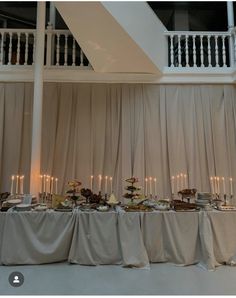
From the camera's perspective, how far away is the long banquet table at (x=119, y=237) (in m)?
2.86

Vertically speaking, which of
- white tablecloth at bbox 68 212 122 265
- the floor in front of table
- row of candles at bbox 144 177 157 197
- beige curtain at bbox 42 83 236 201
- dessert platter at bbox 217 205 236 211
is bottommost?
the floor in front of table

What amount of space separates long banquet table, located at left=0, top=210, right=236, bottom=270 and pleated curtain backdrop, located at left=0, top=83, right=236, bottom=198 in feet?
6.45

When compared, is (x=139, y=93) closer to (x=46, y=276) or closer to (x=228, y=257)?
(x=228, y=257)

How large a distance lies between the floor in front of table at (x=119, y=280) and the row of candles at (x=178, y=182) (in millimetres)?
2142

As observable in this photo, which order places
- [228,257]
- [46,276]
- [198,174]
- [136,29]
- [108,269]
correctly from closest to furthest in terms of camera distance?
[46,276] < [108,269] < [228,257] < [136,29] < [198,174]

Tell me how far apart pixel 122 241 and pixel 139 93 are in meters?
3.17

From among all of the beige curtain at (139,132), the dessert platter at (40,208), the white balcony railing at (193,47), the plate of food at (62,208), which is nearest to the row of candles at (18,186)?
the beige curtain at (139,132)

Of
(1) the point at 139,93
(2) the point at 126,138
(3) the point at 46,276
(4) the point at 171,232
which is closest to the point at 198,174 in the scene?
(2) the point at 126,138

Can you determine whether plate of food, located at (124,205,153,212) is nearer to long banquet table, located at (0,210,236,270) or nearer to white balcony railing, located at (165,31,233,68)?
long banquet table, located at (0,210,236,270)

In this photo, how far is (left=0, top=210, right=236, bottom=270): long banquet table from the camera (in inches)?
112

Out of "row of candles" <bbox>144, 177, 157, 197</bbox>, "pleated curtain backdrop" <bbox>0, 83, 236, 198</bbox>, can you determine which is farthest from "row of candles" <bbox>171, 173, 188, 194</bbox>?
"row of candles" <bbox>144, 177, 157, 197</bbox>

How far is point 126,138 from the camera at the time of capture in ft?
16.6

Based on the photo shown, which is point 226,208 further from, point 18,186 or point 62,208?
point 18,186

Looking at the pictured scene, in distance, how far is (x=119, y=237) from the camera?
291 centimetres
